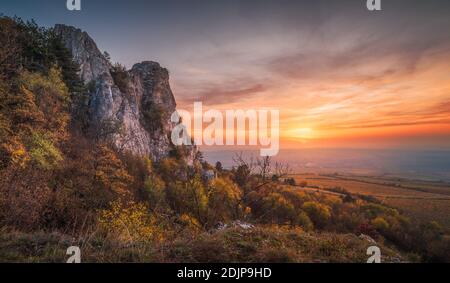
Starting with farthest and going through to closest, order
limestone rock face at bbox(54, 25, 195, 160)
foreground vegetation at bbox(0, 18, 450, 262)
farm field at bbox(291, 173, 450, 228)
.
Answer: farm field at bbox(291, 173, 450, 228) → limestone rock face at bbox(54, 25, 195, 160) → foreground vegetation at bbox(0, 18, 450, 262)

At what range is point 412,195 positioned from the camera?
82812 millimetres

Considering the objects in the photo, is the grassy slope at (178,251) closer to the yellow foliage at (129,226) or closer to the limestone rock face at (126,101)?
the yellow foliage at (129,226)

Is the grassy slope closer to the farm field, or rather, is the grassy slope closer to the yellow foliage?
the yellow foliage

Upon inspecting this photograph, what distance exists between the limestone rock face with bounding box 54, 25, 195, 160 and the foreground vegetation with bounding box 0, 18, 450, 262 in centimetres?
352

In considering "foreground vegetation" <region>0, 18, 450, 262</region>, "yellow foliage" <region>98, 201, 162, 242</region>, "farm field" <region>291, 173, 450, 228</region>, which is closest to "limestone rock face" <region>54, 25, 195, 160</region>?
"foreground vegetation" <region>0, 18, 450, 262</region>

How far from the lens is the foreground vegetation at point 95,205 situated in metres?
4.95

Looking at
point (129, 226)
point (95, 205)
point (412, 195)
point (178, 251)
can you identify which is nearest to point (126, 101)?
point (95, 205)

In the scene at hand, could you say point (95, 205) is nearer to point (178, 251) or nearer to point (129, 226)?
point (129, 226)

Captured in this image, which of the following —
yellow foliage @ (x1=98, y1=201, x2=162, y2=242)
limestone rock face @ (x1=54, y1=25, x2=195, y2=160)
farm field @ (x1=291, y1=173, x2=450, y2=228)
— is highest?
limestone rock face @ (x1=54, y1=25, x2=195, y2=160)

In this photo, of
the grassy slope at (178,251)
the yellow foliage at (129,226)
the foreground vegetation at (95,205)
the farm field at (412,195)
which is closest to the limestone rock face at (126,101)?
the foreground vegetation at (95,205)

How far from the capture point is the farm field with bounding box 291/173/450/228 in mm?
63312

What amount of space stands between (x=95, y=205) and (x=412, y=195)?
102970mm
